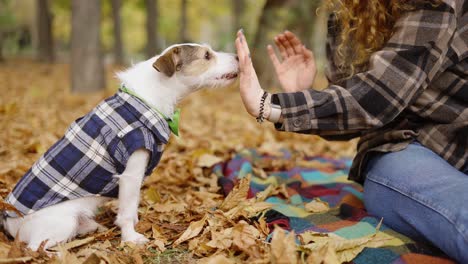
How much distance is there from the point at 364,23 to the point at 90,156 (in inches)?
74.0

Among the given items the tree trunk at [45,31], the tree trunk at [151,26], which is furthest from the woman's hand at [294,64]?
the tree trunk at [45,31]

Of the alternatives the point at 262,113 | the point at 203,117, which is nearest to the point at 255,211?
the point at 262,113

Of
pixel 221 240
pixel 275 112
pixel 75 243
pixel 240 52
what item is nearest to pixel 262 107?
pixel 275 112

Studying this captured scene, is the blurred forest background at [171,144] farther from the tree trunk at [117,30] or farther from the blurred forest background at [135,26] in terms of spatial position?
the tree trunk at [117,30]

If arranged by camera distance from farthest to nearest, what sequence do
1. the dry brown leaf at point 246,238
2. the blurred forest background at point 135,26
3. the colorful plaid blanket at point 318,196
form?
the blurred forest background at point 135,26 → the colorful plaid blanket at point 318,196 → the dry brown leaf at point 246,238

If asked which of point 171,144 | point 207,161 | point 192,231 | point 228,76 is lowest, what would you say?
point 171,144

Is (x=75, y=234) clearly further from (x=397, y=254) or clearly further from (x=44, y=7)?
(x=44, y=7)

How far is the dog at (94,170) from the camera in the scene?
2.64 metres

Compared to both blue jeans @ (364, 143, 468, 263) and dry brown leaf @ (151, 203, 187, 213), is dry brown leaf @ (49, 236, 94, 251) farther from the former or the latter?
blue jeans @ (364, 143, 468, 263)

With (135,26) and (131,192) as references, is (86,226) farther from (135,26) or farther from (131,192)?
(135,26)

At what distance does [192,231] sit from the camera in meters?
2.75

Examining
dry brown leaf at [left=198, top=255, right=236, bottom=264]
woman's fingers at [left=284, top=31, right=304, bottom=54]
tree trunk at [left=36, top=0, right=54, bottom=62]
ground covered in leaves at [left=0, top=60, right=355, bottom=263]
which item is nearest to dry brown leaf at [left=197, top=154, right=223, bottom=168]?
ground covered in leaves at [left=0, top=60, right=355, bottom=263]

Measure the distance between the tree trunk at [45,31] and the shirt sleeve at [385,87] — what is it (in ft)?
60.8

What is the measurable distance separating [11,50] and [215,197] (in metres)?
33.1
